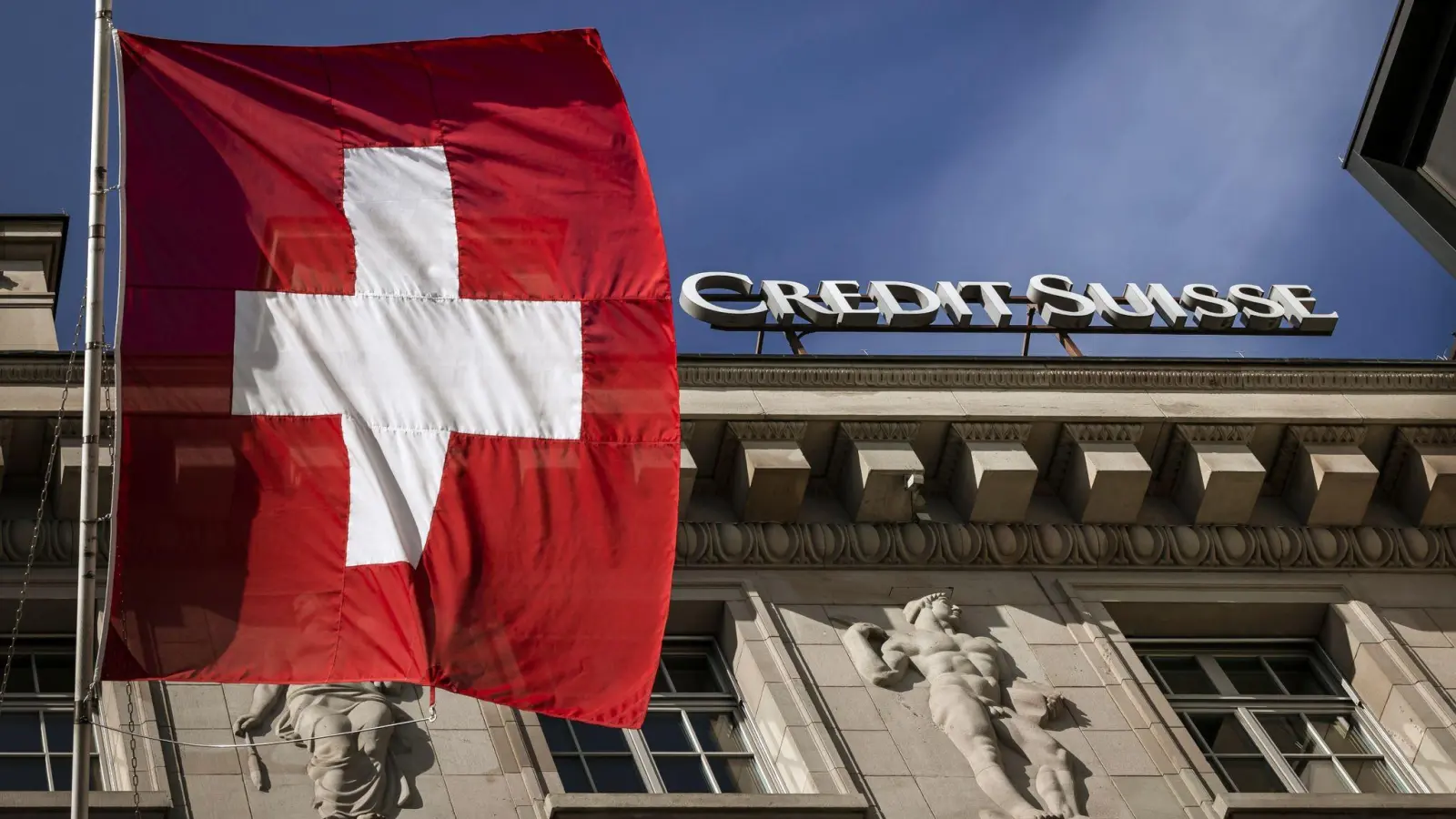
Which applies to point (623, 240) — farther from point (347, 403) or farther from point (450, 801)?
point (450, 801)

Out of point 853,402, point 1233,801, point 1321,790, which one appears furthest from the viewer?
point 853,402

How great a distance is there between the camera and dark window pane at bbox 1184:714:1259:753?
20.3 meters

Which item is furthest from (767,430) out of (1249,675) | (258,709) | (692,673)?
(258,709)

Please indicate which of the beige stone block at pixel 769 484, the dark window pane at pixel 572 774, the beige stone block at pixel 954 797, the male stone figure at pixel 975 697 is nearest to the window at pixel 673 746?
the dark window pane at pixel 572 774

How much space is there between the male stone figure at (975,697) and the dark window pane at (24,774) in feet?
22.0

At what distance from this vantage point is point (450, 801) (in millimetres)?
17031

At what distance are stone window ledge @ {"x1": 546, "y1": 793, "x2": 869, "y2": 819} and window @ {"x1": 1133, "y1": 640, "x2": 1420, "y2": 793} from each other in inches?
160

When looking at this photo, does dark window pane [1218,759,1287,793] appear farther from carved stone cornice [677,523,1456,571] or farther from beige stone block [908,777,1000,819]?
beige stone block [908,777,1000,819]

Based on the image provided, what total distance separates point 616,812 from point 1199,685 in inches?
264

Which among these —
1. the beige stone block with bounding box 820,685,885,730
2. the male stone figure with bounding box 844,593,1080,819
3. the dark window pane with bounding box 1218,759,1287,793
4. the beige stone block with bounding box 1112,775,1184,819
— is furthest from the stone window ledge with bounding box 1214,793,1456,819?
the beige stone block with bounding box 820,685,885,730

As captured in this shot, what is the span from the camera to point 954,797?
1812 centimetres

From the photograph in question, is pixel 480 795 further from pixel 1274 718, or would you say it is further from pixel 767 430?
pixel 1274 718

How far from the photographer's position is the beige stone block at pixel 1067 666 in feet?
64.9

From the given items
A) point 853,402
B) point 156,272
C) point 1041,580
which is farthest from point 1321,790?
point 156,272
